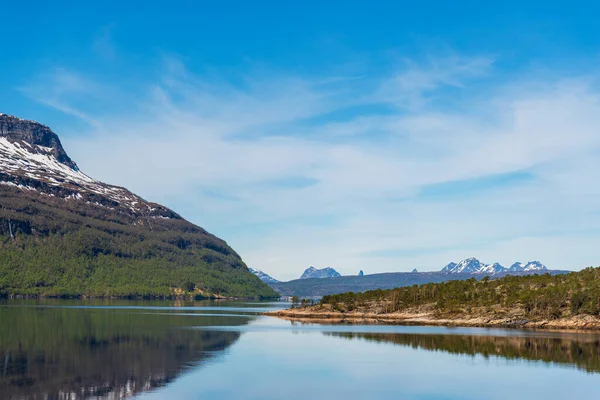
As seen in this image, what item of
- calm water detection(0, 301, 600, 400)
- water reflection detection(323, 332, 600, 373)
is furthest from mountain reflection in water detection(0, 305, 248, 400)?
water reflection detection(323, 332, 600, 373)

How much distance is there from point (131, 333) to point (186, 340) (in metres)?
18.4

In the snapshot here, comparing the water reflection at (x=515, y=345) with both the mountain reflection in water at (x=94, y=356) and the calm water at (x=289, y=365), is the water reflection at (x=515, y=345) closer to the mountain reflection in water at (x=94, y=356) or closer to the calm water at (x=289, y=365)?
the calm water at (x=289, y=365)

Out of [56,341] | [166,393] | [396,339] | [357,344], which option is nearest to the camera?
[166,393]

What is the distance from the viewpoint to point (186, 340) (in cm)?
13300

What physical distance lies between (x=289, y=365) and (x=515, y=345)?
177 feet

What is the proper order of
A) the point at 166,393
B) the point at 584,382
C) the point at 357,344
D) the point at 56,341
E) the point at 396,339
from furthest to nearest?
the point at 396,339, the point at 357,344, the point at 56,341, the point at 584,382, the point at 166,393

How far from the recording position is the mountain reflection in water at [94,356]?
73.2 metres

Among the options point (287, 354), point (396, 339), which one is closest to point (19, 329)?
point (287, 354)

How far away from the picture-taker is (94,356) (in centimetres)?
10206

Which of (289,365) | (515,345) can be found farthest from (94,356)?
(515,345)

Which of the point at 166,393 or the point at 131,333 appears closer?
the point at 166,393

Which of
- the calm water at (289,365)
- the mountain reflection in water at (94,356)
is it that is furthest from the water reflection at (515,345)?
the mountain reflection in water at (94,356)

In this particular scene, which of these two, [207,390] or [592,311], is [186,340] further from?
[592,311]

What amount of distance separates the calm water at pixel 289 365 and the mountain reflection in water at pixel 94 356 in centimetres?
18
